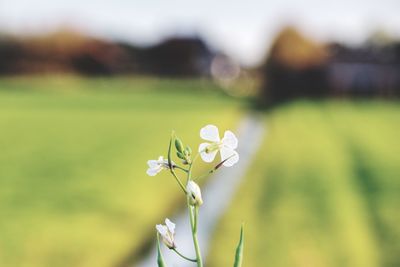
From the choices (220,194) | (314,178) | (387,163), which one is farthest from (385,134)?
(220,194)

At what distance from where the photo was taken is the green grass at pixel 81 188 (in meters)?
8.20

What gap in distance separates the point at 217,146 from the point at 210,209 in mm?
8989

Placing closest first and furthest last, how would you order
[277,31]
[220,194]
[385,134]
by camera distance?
[220,194] < [385,134] < [277,31]

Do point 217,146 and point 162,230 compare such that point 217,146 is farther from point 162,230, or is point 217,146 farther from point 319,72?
point 319,72

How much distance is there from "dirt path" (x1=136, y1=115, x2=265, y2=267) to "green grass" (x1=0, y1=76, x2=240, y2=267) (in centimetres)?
52

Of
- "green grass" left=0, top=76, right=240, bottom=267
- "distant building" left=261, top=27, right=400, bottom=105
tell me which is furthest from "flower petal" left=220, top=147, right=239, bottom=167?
"distant building" left=261, top=27, right=400, bottom=105

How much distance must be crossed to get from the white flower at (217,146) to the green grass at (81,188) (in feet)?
21.0

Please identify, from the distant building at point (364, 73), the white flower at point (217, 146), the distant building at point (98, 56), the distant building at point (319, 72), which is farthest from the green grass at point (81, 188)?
the distant building at point (98, 56)

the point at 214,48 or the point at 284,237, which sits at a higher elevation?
the point at 214,48

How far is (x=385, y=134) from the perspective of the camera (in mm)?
22172

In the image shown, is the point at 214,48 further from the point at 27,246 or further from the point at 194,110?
the point at 27,246

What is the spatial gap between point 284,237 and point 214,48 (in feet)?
269

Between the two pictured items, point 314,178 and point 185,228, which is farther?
point 314,178

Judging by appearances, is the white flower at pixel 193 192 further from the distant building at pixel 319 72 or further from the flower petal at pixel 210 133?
the distant building at pixel 319 72
